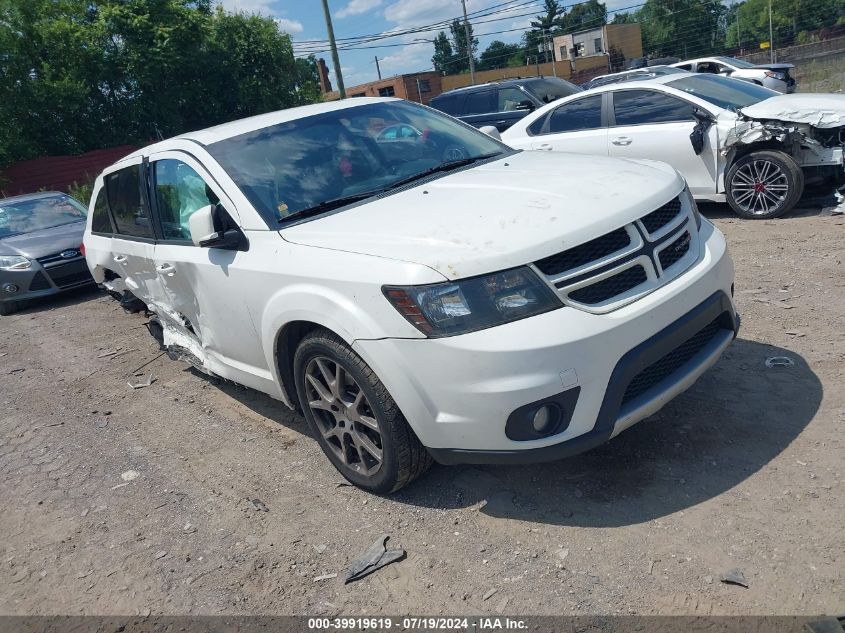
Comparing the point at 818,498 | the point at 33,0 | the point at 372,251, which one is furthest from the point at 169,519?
the point at 33,0

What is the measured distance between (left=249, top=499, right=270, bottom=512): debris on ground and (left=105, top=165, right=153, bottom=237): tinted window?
6.49 feet

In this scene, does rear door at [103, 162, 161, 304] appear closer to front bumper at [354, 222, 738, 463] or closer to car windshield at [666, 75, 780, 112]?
front bumper at [354, 222, 738, 463]

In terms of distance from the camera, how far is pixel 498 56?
8956 centimetres

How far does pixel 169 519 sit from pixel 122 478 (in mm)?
684

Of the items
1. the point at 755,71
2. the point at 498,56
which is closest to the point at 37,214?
the point at 755,71

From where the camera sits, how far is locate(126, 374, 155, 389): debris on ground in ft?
17.8

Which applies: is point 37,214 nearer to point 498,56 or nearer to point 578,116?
point 578,116

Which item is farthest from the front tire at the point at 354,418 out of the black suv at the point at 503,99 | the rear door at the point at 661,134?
the black suv at the point at 503,99

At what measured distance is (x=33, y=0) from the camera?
26.4 meters

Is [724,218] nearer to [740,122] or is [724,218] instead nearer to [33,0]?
[740,122]

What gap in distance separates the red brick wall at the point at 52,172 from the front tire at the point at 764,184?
24.7 meters

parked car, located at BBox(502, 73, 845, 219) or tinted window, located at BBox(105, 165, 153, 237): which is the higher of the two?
tinted window, located at BBox(105, 165, 153, 237)

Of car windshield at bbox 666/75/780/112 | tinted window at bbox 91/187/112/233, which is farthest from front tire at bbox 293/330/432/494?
car windshield at bbox 666/75/780/112

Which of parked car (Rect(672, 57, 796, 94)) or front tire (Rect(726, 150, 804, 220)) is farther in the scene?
parked car (Rect(672, 57, 796, 94))
